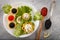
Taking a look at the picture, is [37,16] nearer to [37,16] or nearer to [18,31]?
[37,16]

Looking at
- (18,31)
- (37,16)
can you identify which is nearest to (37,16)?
(37,16)

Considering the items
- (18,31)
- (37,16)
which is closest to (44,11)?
(37,16)

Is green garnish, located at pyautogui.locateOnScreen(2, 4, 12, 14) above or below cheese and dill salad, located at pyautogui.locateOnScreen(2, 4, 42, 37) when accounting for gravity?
above

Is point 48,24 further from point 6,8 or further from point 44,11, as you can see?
point 6,8

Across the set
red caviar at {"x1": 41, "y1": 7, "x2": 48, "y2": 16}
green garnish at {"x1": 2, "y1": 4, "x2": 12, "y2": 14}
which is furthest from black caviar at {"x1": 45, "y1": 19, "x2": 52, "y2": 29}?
green garnish at {"x1": 2, "y1": 4, "x2": 12, "y2": 14}

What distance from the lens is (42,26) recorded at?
106 cm

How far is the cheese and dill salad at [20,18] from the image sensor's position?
1021 mm

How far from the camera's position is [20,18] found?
103 centimetres

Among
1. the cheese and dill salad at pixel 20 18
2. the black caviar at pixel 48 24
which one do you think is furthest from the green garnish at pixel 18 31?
the black caviar at pixel 48 24

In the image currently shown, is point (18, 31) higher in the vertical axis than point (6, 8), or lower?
lower

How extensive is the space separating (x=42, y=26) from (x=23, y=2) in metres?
0.16

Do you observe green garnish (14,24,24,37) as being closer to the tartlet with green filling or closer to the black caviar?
the tartlet with green filling

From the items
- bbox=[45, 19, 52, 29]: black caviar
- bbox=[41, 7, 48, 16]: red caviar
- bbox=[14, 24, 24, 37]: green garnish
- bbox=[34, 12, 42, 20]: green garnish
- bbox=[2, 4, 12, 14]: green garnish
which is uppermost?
bbox=[2, 4, 12, 14]: green garnish

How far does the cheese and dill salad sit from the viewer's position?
3.35ft
